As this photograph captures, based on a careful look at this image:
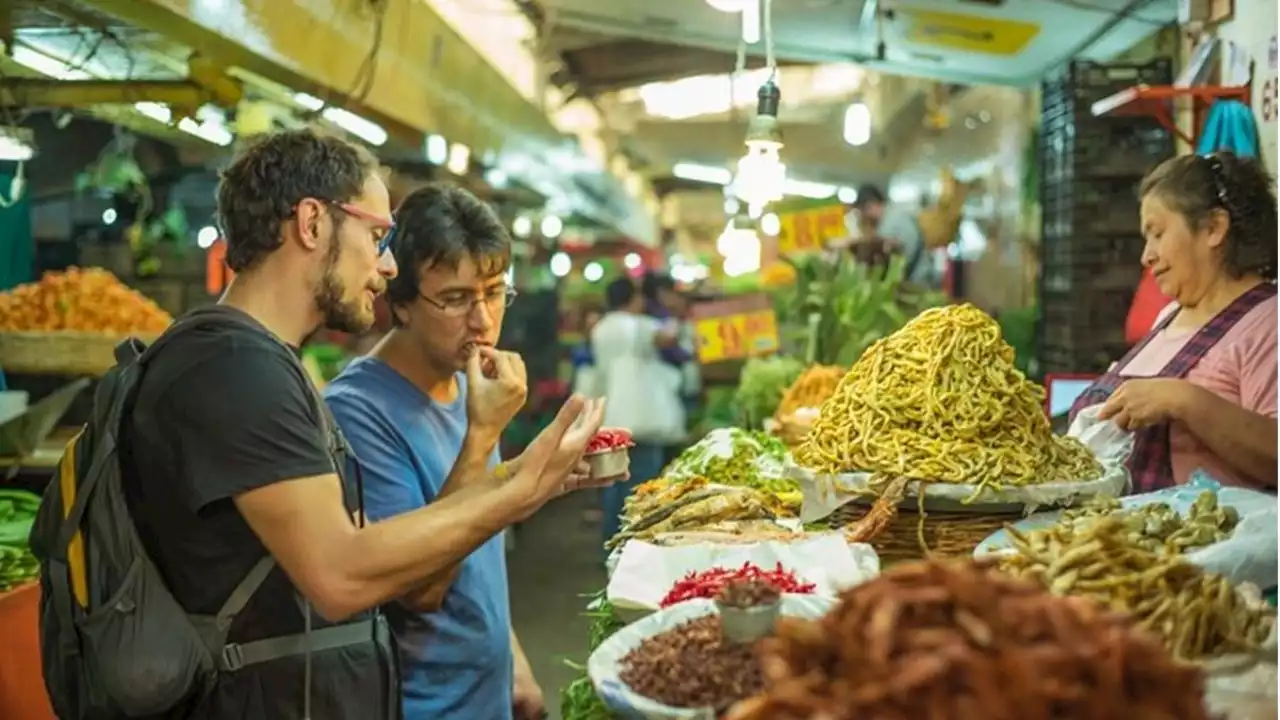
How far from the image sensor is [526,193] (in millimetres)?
15773

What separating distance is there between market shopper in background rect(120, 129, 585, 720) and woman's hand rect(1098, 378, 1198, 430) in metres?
1.44

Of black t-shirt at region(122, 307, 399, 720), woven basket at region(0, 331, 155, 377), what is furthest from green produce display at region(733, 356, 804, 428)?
black t-shirt at region(122, 307, 399, 720)

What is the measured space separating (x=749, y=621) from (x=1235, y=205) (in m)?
2.16

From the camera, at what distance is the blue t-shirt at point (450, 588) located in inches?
126

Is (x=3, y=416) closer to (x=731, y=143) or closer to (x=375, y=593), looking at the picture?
(x=375, y=593)

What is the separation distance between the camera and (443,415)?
11.4 feet

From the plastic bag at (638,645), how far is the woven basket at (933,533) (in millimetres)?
789

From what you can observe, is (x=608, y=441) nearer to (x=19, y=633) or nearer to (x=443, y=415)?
(x=443, y=415)

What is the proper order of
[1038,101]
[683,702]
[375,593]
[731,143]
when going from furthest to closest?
[731,143] < [1038,101] < [375,593] < [683,702]

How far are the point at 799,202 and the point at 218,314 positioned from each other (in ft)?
28.5

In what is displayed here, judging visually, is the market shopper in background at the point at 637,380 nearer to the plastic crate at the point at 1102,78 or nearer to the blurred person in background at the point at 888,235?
the blurred person in background at the point at 888,235

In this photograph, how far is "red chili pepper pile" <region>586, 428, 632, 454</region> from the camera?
3.30 metres

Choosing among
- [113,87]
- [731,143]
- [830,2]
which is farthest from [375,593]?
[731,143]

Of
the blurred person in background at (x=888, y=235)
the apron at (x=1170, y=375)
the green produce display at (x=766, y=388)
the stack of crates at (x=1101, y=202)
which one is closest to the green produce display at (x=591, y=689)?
the apron at (x=1170, y=375)
